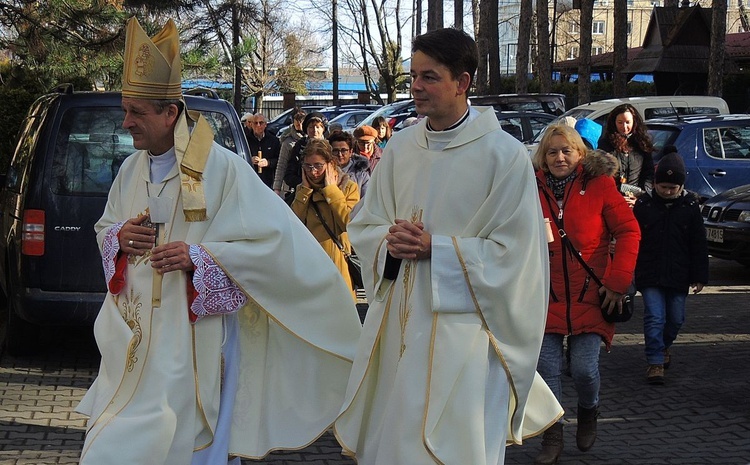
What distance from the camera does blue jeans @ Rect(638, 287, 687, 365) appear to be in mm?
7957

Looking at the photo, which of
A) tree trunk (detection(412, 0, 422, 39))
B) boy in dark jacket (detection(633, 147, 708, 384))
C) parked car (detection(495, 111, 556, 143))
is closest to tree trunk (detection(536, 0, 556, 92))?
parked car (detection(495, 111, 556, 143))

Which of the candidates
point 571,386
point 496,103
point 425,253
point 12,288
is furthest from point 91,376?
point 496,103

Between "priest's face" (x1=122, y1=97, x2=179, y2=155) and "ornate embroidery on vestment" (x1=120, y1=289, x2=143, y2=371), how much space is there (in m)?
0.55

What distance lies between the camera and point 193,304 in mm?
4070

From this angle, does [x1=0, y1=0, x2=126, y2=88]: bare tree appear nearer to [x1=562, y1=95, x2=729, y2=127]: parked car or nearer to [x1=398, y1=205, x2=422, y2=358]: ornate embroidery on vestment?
[x1=398, y1=205, x2=422, y2=358]: ornate embroidery on vestment

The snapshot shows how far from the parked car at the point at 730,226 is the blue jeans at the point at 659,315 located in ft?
16.0

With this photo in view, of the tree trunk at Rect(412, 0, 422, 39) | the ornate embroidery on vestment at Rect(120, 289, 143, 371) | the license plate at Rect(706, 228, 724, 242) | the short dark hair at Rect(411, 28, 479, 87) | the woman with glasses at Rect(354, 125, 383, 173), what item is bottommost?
the license plate at Rect(706, 228, 724, 242)

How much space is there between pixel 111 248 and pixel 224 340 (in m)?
0.54

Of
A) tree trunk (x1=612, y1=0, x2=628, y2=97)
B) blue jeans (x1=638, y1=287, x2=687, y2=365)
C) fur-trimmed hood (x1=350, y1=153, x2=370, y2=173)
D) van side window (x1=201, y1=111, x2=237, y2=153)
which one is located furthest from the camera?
tree trunk (x1=612, y1=0, x2=628, y2=97)

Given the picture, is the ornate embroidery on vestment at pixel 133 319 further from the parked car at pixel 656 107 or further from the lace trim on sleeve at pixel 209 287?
the parked car at pixel 656 107

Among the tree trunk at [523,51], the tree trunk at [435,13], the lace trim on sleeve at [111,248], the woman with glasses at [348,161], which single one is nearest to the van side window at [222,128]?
the woman with glasses at [348,161]

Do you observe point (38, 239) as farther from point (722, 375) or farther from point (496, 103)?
point (496, 103)

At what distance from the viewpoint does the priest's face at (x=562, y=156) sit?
234 inches

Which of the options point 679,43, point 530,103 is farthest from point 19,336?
point 679,43
